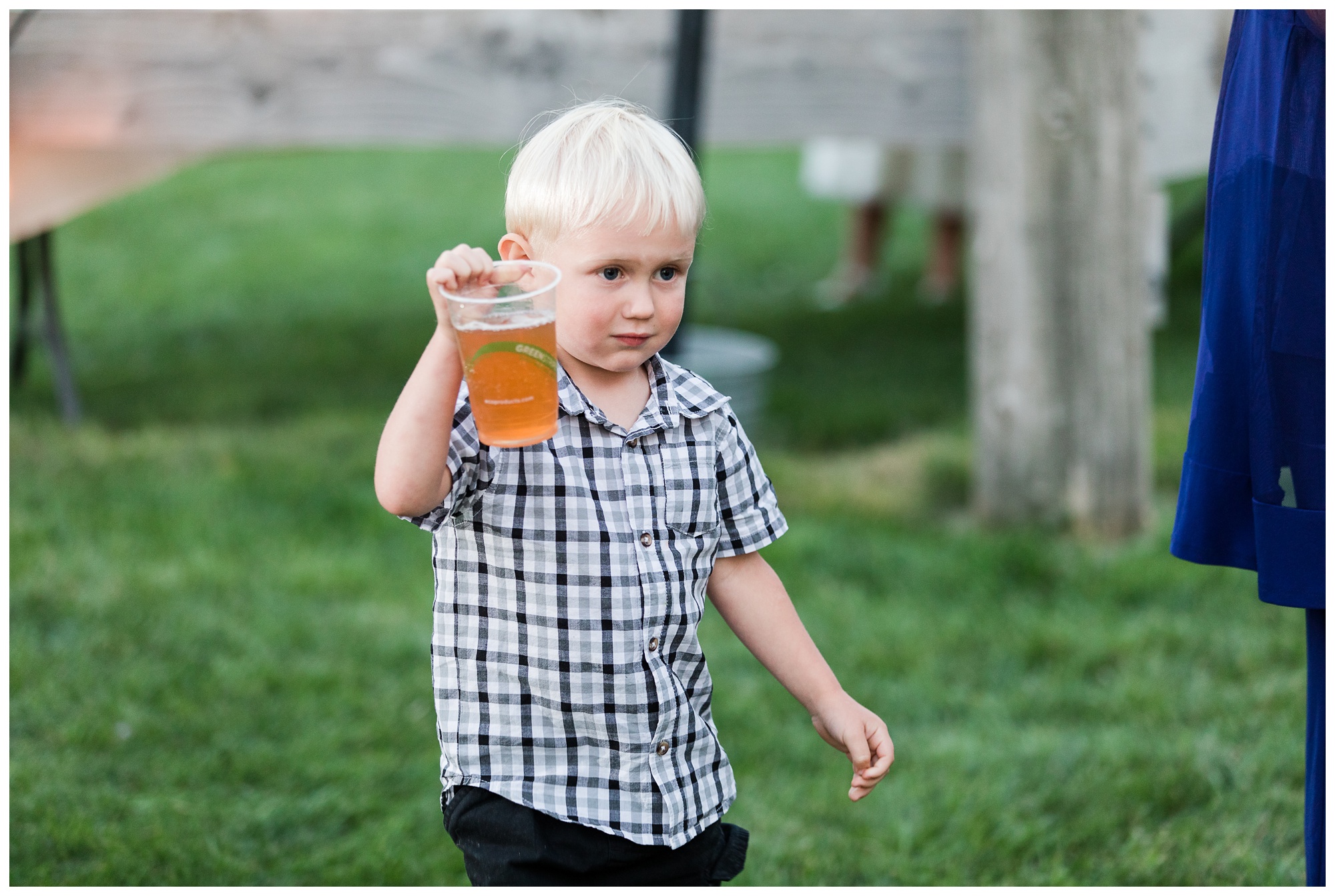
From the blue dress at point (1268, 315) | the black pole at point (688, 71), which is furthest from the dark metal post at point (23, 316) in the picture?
the blue dress at point (1268, 315)

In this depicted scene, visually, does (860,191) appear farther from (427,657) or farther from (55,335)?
(427,657)

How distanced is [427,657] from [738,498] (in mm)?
1639

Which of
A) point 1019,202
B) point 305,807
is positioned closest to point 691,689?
point 305,807

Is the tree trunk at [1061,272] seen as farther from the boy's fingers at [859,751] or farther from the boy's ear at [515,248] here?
the boy's ear at [515,248]

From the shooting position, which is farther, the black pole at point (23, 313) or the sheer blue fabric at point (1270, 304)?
the black pole at point (23, 313)

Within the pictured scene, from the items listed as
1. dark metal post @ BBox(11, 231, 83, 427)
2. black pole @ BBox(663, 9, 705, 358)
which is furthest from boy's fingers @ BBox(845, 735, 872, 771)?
dark metal post @ BBox(11, 231, 83, 427)

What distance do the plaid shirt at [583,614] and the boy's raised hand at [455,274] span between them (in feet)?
0.55

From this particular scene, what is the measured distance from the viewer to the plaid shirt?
4.72 ft

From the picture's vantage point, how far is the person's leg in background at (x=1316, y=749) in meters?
1.61

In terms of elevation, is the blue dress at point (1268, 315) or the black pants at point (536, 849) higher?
the blue dress at point (1268, 315)

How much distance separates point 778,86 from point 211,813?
258cm

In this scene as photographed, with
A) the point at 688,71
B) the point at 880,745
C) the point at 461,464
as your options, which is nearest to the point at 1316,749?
the point at 880,745

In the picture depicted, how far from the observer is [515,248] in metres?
1.45

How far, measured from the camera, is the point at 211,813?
2436mm
